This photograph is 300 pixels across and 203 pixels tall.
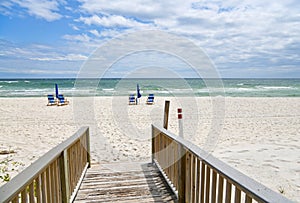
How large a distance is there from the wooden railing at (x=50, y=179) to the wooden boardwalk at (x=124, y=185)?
0.67ft

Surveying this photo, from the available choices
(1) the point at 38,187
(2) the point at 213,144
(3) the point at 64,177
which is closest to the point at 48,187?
(1) the point at 38,187

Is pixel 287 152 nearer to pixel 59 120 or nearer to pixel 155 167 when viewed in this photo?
pixel 155 167

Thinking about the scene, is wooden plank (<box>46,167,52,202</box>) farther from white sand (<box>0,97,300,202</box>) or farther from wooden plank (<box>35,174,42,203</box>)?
white sand (<box>0,97,300,202</box>)

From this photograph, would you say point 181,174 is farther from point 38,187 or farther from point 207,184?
point 38,187

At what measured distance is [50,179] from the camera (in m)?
2.05

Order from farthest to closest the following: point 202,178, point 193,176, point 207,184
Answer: point 193,176 → point 202,178 → point 207,184

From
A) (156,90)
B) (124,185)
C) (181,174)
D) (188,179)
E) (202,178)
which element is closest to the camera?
(202,178)

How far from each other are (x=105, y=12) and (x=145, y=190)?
5.31 m

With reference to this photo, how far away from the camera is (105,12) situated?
661 centimetres

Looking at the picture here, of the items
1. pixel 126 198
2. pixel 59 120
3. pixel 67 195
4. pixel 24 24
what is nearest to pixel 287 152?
pixel 126 198

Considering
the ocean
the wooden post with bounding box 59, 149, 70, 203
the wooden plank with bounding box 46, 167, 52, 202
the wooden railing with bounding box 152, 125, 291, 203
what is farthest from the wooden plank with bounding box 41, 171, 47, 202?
the ocean

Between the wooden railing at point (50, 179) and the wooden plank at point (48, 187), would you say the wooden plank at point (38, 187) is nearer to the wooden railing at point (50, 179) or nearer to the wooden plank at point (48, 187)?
the wooden railing at point (50, 179)

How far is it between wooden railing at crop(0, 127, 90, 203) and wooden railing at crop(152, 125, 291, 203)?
1.28 m

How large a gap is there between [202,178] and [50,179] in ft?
4.55
